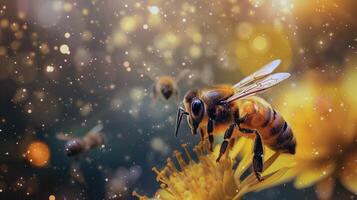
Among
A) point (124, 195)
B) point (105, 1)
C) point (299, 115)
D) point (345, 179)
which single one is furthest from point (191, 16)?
point (345, 179)

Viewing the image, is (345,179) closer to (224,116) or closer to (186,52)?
(224,116)

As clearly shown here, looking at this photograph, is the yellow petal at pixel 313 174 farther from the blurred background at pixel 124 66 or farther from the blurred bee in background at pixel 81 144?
the blurred bee in background at pixel 81 144

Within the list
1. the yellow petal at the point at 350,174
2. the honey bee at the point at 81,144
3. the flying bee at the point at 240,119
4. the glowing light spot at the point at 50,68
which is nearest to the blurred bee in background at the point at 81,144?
the honey bee at the point at 81,144

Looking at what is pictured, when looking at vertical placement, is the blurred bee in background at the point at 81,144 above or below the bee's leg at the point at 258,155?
above

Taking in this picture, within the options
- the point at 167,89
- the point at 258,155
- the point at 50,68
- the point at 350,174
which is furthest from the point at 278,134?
the point at 50,68

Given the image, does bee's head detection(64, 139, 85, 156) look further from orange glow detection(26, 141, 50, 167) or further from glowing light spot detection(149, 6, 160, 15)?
glowing light spot detection(149, 6, 160, 15)

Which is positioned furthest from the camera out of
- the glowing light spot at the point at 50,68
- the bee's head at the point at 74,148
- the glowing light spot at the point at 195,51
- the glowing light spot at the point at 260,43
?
the glowing light spot at the point at 50,68

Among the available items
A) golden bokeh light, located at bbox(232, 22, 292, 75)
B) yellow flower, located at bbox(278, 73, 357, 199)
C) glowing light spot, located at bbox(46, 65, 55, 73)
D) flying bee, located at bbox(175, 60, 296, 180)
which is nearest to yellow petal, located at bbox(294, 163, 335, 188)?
yellow flower, located at bbox(278, 73, 357, 199)
